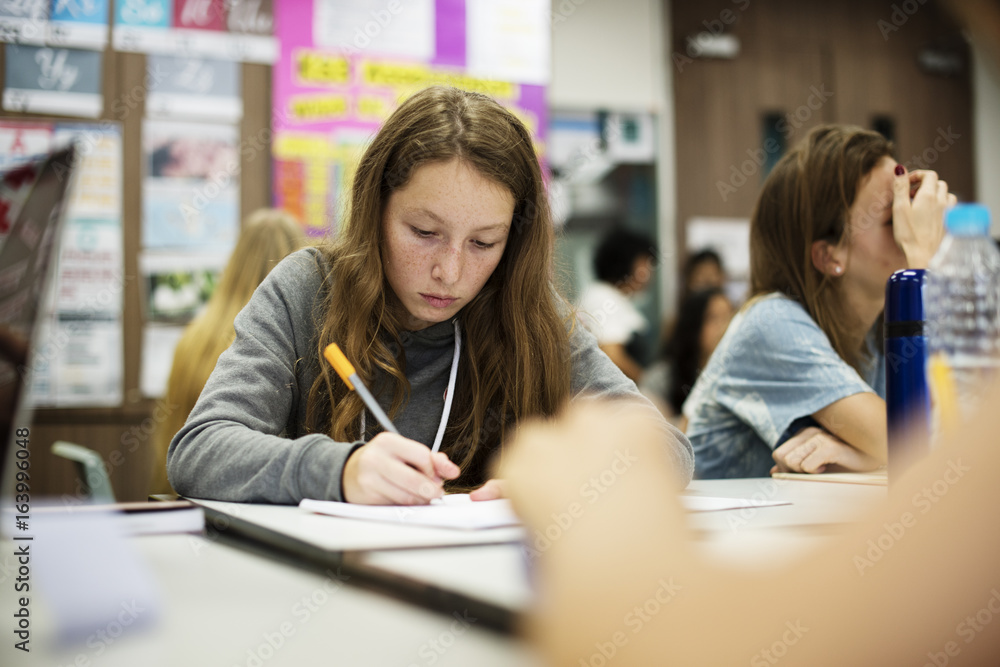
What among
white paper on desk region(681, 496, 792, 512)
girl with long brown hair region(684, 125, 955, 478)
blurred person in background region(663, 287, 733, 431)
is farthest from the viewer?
blurred person in background region(663, 287, 733, 431)

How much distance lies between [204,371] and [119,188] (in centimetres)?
120

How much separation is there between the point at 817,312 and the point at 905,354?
2.30ft

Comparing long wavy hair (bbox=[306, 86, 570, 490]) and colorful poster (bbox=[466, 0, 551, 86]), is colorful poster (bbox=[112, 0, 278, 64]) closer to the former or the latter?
colorful poster (bbox=[466, 0, 551, 86])

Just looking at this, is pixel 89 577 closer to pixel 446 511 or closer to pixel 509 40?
pixel 446 511

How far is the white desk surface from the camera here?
466 millimetres

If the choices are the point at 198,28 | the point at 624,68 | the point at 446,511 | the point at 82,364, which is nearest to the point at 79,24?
the point at 198,28

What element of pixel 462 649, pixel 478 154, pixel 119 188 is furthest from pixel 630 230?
pixel 462 649

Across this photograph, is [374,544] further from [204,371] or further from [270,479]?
[204,371]

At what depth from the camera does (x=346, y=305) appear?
1.27m

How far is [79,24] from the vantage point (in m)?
2.83

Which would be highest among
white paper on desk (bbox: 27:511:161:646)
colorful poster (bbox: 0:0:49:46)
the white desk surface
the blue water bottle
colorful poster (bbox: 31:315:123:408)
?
colorful poster (bbox: 0:0:49:46)

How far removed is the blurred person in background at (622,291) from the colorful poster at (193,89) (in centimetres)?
164

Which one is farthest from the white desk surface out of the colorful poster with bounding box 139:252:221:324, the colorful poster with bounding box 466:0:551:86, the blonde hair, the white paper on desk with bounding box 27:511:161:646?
the colorful poster with bounding box 466:0:551:86

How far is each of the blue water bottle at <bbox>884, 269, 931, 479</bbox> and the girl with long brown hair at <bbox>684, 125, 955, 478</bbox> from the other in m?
0.47
